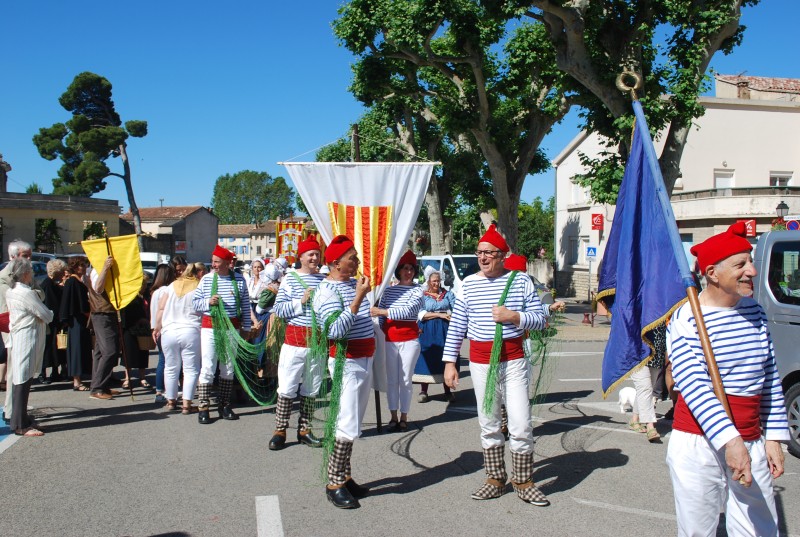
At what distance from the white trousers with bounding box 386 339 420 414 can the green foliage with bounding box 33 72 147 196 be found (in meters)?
48.7

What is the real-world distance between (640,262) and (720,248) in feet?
3.89

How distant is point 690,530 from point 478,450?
11.7 ft

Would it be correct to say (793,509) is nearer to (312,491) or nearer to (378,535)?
(378,535)

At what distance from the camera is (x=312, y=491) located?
18.1 ft

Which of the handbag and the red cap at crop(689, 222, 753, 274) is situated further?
the handbag

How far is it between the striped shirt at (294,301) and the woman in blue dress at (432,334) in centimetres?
275

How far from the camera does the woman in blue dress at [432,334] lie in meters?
9.14

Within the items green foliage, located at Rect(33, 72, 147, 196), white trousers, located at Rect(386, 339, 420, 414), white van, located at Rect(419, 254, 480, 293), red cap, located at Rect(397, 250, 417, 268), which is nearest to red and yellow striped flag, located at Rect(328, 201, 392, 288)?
red cap, located at Rect(397, 250, 417, 268)

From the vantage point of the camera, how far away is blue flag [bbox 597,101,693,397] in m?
3.97

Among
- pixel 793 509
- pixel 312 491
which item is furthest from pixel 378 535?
pixel 793 509

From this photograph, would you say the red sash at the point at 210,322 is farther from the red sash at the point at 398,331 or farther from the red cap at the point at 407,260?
the red cap at the point at 407,260

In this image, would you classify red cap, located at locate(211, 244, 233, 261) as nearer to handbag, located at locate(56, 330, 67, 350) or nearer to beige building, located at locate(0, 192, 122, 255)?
handbag, located at locate(56, 330, 67, 350)

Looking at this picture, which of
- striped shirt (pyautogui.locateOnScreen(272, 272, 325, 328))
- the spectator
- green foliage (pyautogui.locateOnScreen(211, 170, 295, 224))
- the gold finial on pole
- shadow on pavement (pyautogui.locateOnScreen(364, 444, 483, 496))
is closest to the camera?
the gold finial on pole

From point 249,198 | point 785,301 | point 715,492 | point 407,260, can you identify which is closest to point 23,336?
point 407,260
